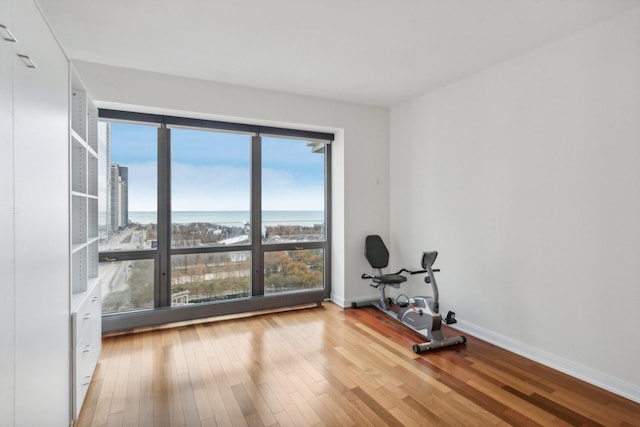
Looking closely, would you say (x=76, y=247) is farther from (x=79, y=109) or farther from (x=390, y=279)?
(x=390, y=279)

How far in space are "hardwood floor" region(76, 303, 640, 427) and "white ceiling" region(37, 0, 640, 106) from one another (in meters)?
2.85

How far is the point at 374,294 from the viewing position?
4750mm

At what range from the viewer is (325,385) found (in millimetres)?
2508

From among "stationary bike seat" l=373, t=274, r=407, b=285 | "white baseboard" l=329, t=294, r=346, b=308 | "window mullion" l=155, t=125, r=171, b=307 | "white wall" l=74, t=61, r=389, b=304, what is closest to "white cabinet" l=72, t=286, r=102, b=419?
"window mullion" l=155, t=125, r=171, b=307

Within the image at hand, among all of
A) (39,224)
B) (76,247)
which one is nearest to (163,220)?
(76,247)

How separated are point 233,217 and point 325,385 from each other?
8.05ft

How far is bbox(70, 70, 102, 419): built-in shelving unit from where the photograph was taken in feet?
6.94

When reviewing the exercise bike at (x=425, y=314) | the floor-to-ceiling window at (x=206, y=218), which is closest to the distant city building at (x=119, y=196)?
the floor-to-ceiling window at (x=206, y=218)

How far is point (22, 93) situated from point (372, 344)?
3209 millimetres

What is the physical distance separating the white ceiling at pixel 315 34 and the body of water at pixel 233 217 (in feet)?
5.28

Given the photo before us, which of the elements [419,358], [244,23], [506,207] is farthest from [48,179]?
[506,207]

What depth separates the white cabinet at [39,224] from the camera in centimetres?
131

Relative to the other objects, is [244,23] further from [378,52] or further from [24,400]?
[24,400]

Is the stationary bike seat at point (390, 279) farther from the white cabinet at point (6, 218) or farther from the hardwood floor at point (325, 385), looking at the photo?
the white cabinet at point (6, 218)
